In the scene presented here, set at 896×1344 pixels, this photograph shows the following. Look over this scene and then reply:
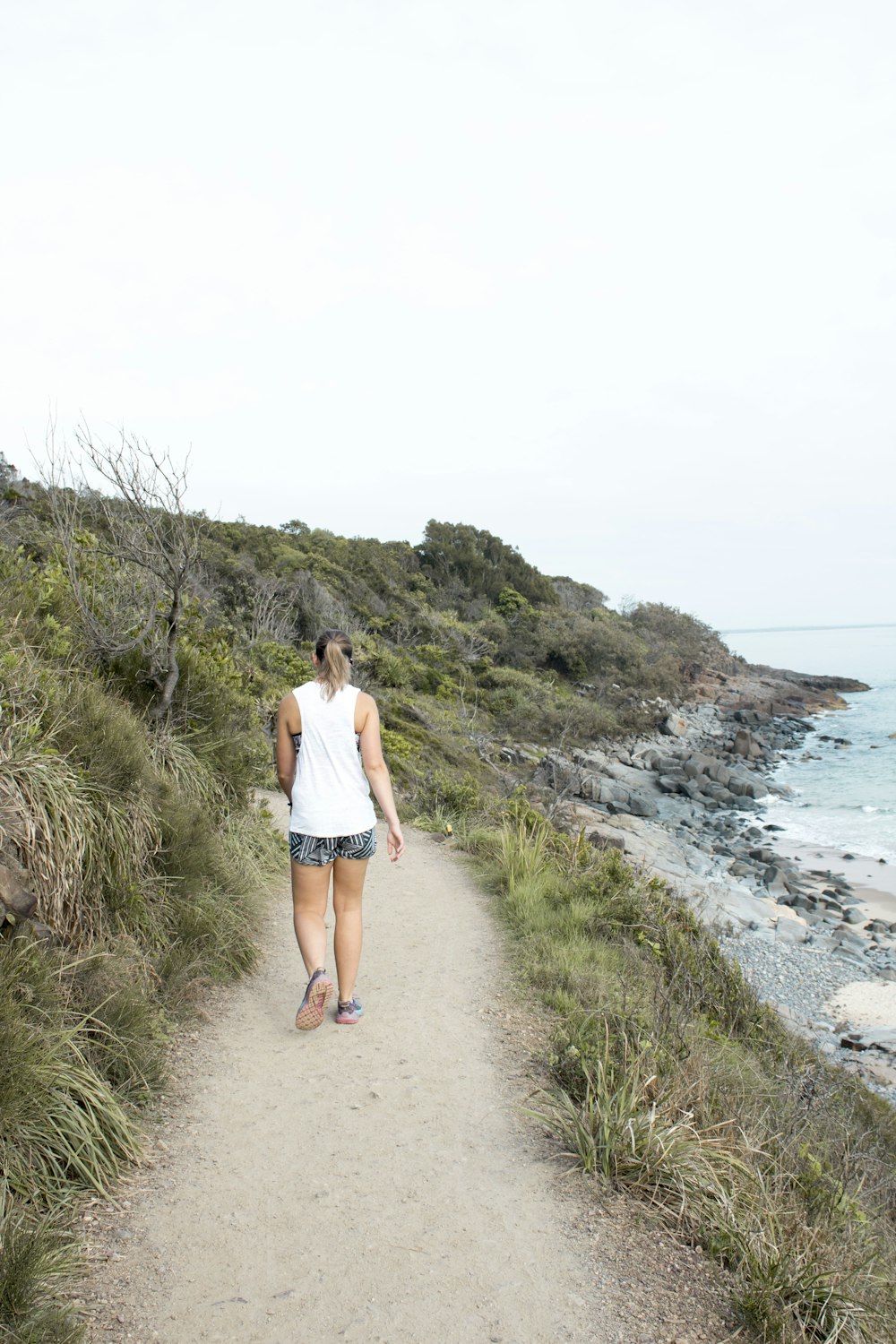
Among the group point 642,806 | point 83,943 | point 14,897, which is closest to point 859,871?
point 642,806

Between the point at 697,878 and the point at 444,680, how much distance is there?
36.6 feet

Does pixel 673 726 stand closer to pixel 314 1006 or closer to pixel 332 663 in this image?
pixel 314 1006

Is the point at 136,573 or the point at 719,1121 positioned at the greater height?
the point at 136,573

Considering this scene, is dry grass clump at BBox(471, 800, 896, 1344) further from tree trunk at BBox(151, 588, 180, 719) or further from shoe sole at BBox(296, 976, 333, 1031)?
tree trunk at BBox(151, 588, 180, 719)

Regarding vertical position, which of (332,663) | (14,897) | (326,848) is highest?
(332,663)

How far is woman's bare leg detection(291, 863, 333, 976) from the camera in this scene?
4.19 meters

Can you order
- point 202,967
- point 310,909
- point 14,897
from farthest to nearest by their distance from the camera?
point 202,967
point 310,909
point 14,897

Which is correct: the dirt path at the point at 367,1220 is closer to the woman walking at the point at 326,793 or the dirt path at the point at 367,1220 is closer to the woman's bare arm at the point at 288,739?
the woman walking at the point at 326,793

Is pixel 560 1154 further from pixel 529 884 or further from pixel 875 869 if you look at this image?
pixel 875 869

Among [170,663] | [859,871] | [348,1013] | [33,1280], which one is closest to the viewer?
[33,1280]

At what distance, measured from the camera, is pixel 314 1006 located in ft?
14.0

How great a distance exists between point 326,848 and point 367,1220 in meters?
1.69

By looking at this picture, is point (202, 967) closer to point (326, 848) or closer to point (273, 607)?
point (326, 848)

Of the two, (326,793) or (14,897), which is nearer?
(14,897)
